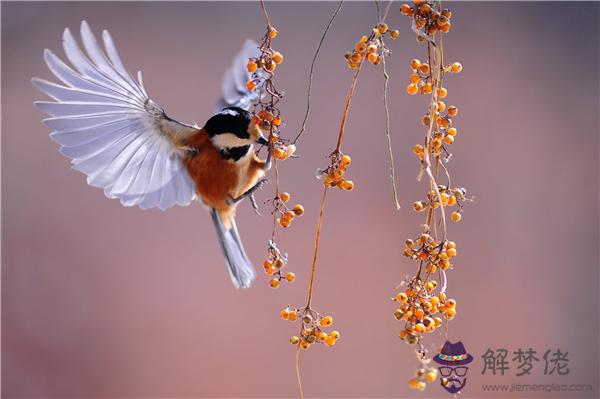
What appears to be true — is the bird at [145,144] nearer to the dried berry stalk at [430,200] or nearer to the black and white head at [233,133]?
the black and white head at [233,133]

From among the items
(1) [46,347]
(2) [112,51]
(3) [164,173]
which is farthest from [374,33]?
(1) [46,347]

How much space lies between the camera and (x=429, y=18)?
2.50 ft

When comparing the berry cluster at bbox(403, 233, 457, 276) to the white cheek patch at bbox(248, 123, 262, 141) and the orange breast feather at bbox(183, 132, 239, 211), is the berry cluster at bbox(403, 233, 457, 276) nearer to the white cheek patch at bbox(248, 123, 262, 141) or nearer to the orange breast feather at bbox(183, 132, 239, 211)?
the white cheek patch at bbox(248, 123, 262, 141)

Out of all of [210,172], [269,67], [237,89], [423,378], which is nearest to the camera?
[423,378]

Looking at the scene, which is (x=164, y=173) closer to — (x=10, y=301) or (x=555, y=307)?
(x=10, y=301)

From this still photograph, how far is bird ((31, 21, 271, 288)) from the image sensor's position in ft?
3.84

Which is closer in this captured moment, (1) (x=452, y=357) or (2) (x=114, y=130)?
(1) (x=452, y=357)

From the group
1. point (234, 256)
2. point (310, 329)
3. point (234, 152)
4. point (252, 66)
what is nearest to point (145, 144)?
point (234, 152)

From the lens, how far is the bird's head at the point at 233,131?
116 cm

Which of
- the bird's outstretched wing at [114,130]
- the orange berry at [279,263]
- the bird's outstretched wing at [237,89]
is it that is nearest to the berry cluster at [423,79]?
the orange berry at [279,263]

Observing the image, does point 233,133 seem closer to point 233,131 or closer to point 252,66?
point 233,131

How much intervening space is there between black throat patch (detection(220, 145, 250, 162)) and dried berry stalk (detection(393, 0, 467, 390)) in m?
0.55

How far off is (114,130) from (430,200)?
76cm

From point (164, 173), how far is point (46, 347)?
1.58 meters
